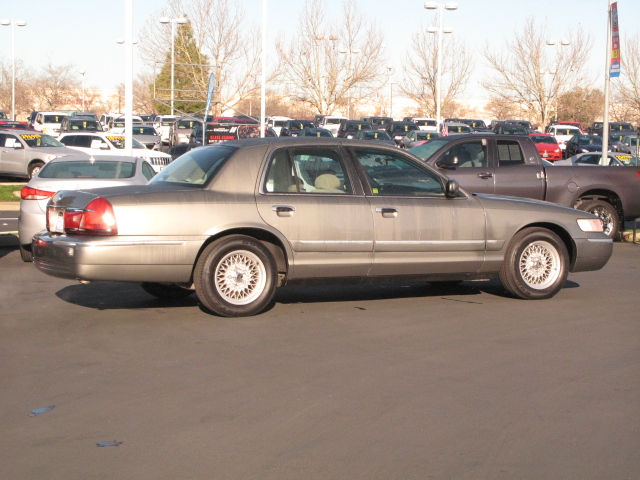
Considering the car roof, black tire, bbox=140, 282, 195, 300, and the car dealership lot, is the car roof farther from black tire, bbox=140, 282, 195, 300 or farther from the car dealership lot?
black tire, bbox=140, 282, 195, 300

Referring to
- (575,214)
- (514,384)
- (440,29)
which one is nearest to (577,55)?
(440,29)

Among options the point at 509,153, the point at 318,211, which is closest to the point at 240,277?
the point at 318,211

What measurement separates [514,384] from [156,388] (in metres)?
2.36

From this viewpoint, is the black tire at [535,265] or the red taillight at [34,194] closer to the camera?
the black tire at [535,265]

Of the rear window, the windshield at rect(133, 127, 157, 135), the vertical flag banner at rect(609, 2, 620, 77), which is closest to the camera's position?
the rear window

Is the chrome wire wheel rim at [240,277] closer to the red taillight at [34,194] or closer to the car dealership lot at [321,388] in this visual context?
the car dealership lot at [321,388]

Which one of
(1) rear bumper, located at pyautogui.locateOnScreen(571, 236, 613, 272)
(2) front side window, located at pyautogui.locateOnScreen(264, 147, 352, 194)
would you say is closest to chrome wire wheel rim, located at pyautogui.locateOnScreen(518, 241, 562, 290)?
(1) rear bumper, located at pyautogui.locateOnScreen(571, 236, 613, 272)

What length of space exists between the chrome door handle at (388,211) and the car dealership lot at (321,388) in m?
0.92

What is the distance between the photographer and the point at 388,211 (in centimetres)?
815

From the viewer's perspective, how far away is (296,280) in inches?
314

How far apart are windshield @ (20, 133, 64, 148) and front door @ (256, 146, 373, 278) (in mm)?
20184

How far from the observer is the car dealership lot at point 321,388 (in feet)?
14.3

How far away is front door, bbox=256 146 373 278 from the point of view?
7832 millimetres

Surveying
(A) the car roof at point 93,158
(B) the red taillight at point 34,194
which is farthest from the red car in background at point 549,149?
(B) the red taillight at point 34,194
